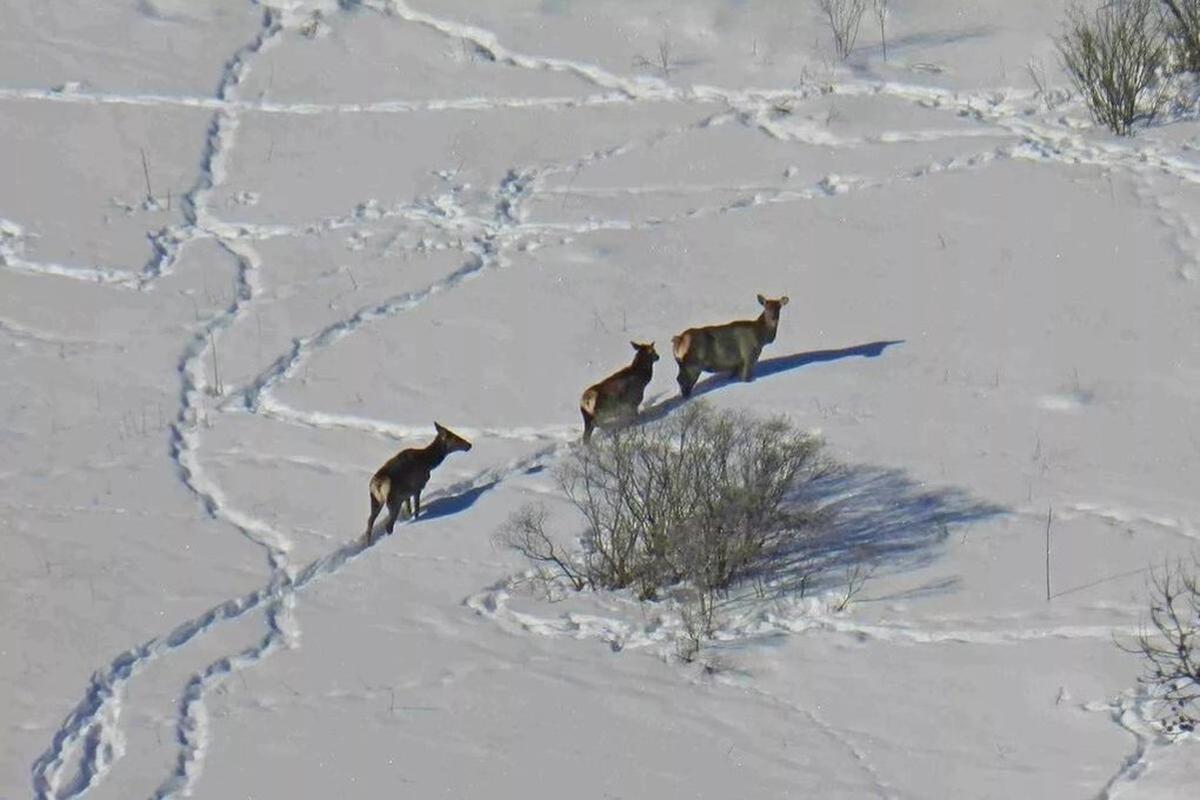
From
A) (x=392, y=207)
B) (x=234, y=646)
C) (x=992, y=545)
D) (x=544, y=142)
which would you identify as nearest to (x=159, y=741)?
(x=234, y=646)

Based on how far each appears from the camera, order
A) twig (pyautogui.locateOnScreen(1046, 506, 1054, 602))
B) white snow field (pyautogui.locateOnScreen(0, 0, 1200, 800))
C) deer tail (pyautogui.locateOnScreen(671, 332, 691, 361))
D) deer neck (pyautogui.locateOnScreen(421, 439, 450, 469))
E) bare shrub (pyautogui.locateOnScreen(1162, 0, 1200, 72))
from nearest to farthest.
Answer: white snow field (pyautogui.locateOnScreen(0, 0, 1200, 800)) < twig (pyautogui.locateOnScreen(1046, 506, 1054, 602)) < deer neck (pyautogui.locateOnScreen(421, 439, 450, 469)) < deer tail (pyautogui.locateOnScreen(671, 332, 691, 361)) < bare shrub (pyautogui.locateOnScreen(1162, 0, 1200, 72))

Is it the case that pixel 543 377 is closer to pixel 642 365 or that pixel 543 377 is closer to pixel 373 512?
pixel 642 365

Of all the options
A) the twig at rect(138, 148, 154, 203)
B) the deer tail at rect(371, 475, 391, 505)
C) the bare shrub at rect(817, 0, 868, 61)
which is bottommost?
the deer tail at rect(371, 475, 391, 505)

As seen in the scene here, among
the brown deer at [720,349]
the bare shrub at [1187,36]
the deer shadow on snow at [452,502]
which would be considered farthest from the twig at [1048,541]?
the bare shrub at [1187,36]

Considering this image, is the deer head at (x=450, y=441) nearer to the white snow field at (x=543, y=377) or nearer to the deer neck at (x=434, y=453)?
the deer neck at (x=434, y=453)

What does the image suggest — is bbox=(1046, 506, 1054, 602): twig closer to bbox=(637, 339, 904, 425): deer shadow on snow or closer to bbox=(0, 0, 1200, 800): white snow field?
bbox=(0, 0, 1200, 800): white snow field

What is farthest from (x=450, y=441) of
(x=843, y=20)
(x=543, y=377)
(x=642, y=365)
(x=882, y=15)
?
(x=882, y=15)

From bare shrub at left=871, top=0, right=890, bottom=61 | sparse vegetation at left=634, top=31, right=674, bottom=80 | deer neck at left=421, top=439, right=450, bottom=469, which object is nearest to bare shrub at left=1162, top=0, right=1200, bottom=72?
bare shrub at left=871, top=0, right=890, bottom=61
